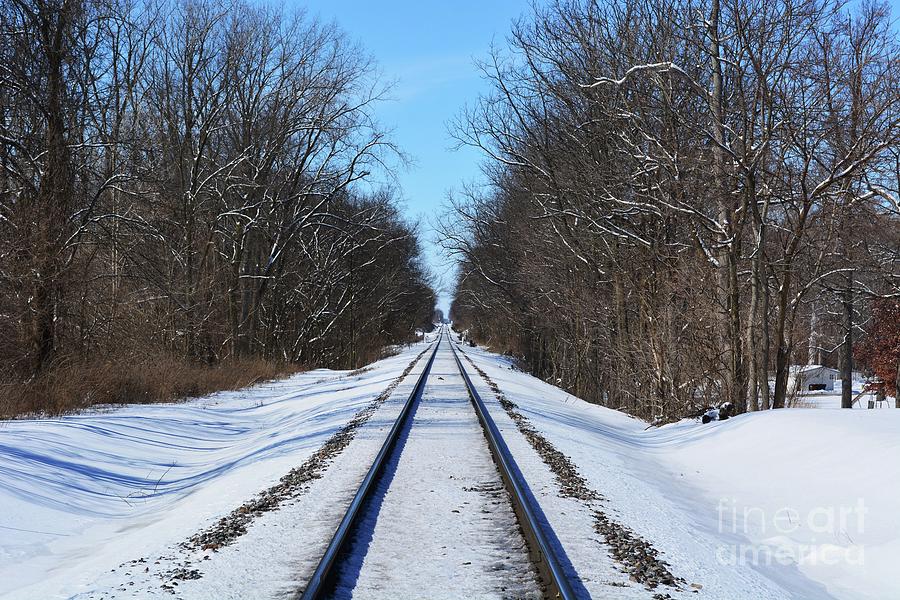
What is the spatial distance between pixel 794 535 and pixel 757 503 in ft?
4.03

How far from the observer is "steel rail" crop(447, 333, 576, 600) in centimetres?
478

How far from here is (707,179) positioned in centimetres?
1411

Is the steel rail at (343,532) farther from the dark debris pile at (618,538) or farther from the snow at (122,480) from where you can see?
the dark debris pile at (618,538)

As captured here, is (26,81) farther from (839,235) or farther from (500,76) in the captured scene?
(839,235)

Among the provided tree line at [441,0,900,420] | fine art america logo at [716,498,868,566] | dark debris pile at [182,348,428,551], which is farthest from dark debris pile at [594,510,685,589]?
tree line at [441,0,900,420]

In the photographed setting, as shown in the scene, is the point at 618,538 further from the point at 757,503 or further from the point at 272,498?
the point at 272,498

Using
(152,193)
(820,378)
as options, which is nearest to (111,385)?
(152,193)

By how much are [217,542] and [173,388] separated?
12898 mm

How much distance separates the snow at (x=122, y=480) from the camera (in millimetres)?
6023

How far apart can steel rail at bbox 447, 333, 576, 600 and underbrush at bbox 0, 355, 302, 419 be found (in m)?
7.95

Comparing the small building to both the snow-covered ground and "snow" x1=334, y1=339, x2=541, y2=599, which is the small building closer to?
the snow-covered ground

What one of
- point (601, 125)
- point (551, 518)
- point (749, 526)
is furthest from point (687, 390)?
point (551, 518)

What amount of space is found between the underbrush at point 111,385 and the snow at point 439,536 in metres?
6.87

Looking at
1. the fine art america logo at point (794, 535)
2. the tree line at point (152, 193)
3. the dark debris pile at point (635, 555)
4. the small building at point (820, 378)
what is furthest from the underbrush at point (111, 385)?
the small building at point (820, 378)
